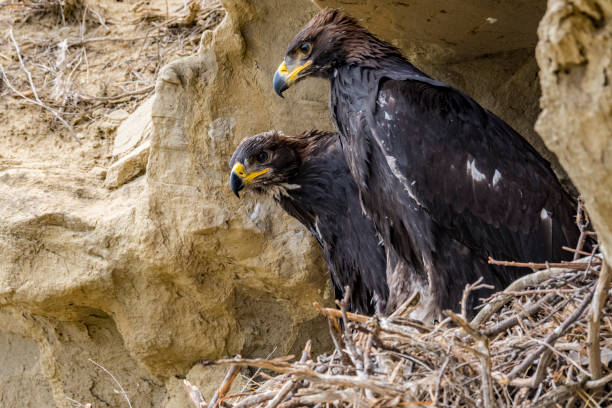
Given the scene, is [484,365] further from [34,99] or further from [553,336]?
[34,99]

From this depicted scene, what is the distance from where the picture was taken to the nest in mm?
2926

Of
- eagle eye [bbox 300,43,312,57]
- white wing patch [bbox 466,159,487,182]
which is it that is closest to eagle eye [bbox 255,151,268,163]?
eagle eye [bbox 300,43,312,57]

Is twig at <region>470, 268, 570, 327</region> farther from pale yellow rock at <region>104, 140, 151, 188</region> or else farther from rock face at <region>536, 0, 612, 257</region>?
pale yellow rock at <region>104, 140, 151, 188</region>

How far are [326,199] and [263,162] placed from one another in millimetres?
489

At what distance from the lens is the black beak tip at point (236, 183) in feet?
17.9

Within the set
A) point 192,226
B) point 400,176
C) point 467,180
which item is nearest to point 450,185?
point 467,180

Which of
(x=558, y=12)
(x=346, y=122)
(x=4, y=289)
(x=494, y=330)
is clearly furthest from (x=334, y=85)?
(x=558, y=12)

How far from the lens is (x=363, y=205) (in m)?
5.05

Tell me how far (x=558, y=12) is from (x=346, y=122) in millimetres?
2801

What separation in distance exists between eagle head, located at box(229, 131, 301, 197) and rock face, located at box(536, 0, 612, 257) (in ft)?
11.3

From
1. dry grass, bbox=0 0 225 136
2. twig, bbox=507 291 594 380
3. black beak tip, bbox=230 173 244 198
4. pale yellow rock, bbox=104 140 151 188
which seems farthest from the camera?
dry grass, bbox=0 0 225 136

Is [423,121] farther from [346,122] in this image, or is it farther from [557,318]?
[557,318]

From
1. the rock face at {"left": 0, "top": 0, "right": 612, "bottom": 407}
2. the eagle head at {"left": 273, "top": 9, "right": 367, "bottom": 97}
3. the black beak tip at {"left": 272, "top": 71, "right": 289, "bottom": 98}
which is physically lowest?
the rock face at {"left": 0, "top": 0, "right": 612, "bottom": 407}

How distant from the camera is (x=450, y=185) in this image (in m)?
4.58
